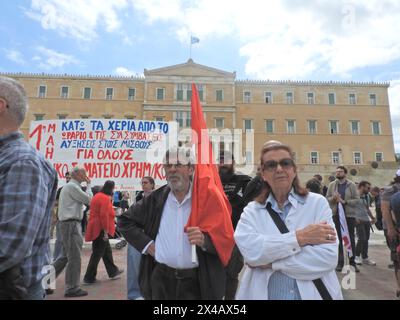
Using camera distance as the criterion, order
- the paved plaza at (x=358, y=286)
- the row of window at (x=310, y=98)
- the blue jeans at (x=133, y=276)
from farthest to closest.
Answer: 1. the row of window at (x=310, y=98)
2. the paved plaza at (x=358, y=286)
3. the blue jeans at (x=133, y=276)

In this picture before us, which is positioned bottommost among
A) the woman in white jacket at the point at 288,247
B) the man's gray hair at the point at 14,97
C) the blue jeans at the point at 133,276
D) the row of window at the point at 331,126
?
the blue jeans at the point at 133,276

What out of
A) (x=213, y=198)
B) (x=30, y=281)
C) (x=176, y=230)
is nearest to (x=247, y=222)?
(x=213, y=198)

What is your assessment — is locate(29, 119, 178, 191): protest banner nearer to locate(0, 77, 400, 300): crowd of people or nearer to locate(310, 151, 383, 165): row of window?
locate(0, 77, 400, 300): crowd of people

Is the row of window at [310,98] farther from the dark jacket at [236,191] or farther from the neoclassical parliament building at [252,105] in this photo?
the dark jacket at [236,191]

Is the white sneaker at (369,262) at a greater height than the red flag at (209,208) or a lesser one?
lesser

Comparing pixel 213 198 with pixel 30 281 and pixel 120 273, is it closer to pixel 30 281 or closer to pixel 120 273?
pixel 30 281

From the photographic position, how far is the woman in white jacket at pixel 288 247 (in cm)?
179

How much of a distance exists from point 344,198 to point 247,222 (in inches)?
203

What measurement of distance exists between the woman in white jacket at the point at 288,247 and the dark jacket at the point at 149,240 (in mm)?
566

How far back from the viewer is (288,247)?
5.88 ft

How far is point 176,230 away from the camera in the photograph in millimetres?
2615

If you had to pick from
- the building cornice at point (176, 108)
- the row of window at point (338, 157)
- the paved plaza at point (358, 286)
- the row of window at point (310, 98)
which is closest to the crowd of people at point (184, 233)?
the paved plaza at point (358, 286)

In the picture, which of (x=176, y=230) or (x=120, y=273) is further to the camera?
(x=120, y=273)
